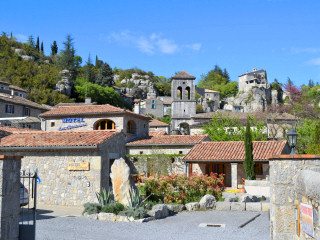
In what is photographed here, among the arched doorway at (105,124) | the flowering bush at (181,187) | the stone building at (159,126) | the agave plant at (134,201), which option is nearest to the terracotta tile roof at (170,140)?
the arched doorway at (105,124)

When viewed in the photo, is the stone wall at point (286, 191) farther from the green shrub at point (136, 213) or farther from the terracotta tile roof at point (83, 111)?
the terracotta tile roof at point (83, 111)

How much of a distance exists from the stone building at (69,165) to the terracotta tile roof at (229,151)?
9.64 meters

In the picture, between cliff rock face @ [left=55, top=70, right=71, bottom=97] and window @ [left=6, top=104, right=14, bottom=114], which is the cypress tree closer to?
window @ [left=6, top=104, right=14, bottom=114]

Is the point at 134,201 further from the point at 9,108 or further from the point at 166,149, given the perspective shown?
the point at 9,108

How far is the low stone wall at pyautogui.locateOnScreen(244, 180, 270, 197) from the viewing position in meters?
20.9

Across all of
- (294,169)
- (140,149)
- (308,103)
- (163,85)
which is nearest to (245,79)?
(163,85)

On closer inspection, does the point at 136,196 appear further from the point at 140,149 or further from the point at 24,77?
the point at 24,77

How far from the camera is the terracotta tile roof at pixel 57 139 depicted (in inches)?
731

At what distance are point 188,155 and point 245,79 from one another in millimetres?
88344

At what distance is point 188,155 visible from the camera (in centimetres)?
2720

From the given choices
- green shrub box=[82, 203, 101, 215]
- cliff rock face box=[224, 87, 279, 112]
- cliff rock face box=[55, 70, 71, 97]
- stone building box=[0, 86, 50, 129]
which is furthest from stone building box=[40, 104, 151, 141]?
cliff rock face box=[224, 87, 279, 112]

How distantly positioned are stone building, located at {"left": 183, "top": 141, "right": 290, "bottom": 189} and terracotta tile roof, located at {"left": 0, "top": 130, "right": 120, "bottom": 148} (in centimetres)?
873

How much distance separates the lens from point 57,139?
19.7 m

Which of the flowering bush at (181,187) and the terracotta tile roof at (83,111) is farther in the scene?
the terracotta tile roof at (83,111)
